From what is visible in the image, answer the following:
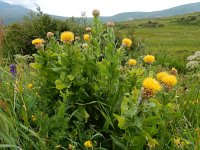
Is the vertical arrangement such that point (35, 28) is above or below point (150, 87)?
below

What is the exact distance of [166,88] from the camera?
2.81 metres

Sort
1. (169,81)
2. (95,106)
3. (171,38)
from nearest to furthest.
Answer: (169,81), (95,106), (171,38)

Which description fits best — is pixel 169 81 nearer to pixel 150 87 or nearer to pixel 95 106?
pixel 150 87

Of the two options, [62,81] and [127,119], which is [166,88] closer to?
[127,119]

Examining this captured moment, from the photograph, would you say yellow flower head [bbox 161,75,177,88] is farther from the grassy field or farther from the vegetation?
the grassy field

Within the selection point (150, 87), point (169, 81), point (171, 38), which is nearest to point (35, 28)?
point (169, 81)

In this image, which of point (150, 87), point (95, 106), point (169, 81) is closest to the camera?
point (150, 87)

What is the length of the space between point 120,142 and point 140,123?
0.50m

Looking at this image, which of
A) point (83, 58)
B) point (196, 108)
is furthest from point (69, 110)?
point (196, 108)

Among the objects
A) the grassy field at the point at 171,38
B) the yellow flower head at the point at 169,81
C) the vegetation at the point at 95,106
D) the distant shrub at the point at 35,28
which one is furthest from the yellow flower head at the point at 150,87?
the distant shrub at the point at 35,28

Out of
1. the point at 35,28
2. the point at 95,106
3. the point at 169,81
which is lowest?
the point at 35,28

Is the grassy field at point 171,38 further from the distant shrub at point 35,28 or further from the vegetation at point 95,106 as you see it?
the vegetation at point 95,106

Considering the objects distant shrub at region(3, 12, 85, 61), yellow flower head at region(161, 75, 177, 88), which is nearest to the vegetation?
yellow flower head at region(161, 75, 177, 88)

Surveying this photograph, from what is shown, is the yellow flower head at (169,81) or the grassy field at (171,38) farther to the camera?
the grassy field at (171,38)
